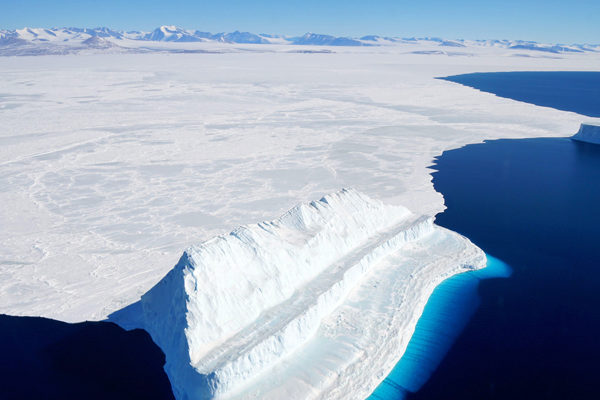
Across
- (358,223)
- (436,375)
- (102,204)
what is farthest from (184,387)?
(102,204)

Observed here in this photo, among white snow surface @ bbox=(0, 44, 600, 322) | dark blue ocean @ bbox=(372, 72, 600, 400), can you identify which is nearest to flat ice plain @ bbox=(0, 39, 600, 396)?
white snow surface @ bbox=(0, 44, 600, 322)

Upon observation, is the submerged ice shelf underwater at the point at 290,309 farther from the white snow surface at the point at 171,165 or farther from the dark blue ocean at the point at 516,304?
the white snow surface at the point at 171,165

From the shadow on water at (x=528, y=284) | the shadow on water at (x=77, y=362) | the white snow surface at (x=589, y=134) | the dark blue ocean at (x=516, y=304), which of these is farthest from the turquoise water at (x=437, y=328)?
the white snow surface at (x=589, y=134)

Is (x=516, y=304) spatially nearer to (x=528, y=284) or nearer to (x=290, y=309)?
(x=528, y=284)

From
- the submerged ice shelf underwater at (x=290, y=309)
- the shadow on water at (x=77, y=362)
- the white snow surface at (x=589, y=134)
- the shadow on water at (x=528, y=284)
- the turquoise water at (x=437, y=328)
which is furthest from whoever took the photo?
the white snow surface at (x=589, y=134)

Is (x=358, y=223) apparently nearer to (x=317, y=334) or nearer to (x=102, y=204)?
(x=317, y=334)

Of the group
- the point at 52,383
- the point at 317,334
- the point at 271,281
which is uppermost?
the point at 271,281

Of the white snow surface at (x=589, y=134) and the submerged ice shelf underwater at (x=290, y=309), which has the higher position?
the white snow surface at (x=589, y=134)
